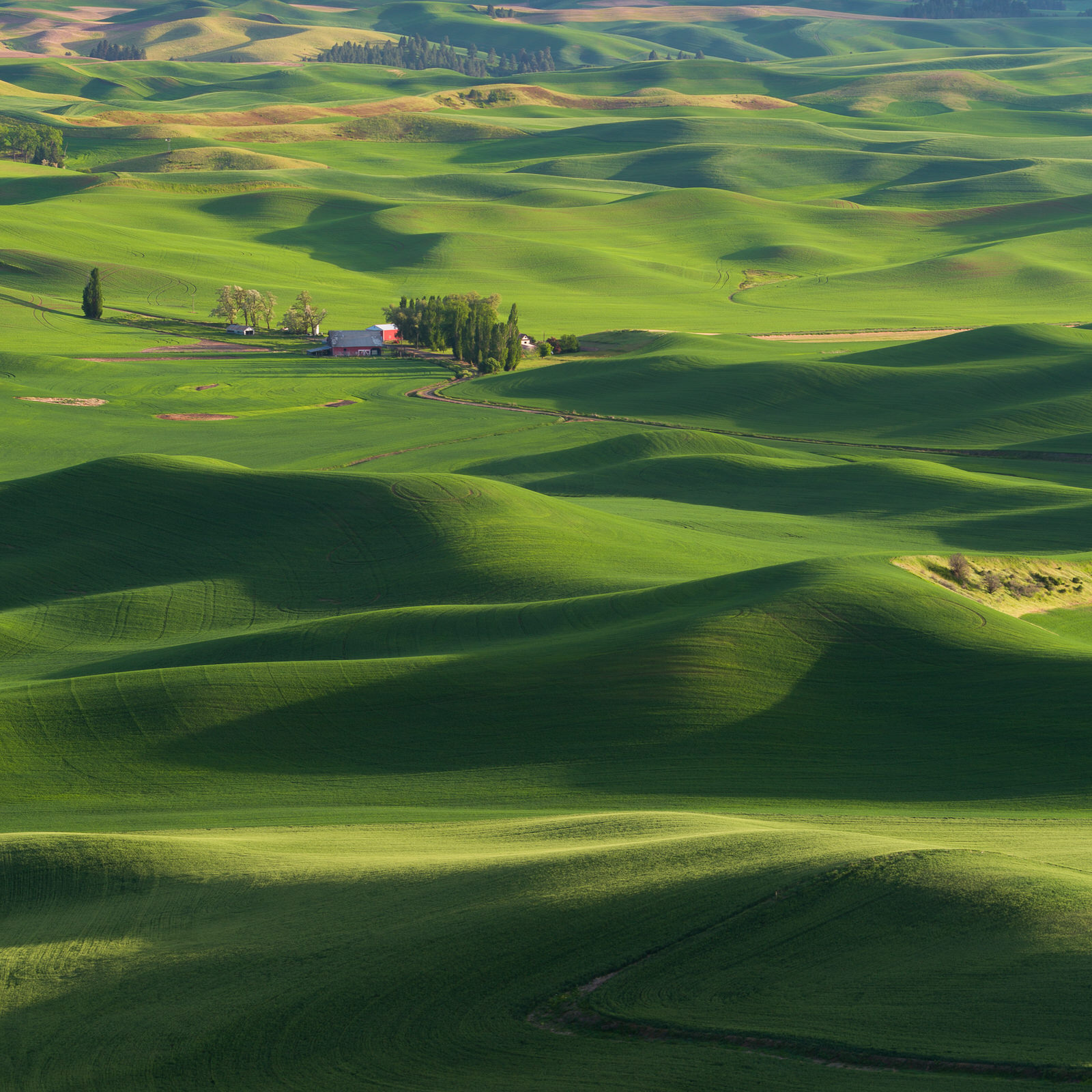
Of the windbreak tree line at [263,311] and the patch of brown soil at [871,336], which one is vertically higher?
the windbreak tree line at [263,311]

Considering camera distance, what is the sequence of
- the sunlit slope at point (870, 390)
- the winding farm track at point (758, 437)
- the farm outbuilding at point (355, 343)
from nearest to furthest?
the winding farm track at point (758, 437) < the sunlit slope at point (870, 390) < the farm outbuilding at point (355, 343)

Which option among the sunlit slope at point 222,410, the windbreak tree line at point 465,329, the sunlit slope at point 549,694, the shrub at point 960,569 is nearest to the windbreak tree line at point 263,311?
the windbreak tree line at point 465,329

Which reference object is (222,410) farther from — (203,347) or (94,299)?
(94,299)

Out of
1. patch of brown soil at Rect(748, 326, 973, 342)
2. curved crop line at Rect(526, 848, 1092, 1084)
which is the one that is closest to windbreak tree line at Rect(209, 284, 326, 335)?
patch of brown soil at Rect(748, 326, 973, 342)

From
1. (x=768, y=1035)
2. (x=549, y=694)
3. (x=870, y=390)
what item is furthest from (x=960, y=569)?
(x=870, y=390)

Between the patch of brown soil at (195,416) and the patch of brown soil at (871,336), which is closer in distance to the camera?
the patch of brown soil at (195,416)

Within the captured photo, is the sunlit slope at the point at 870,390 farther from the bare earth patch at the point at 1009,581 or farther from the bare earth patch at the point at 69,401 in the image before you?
the bare earth patch at the point at 1009,581

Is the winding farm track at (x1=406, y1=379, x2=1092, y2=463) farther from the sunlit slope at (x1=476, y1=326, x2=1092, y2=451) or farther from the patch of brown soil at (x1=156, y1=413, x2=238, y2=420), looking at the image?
the patch of brown soil at (x1=156, y1=413, x2=238, y2=420)
